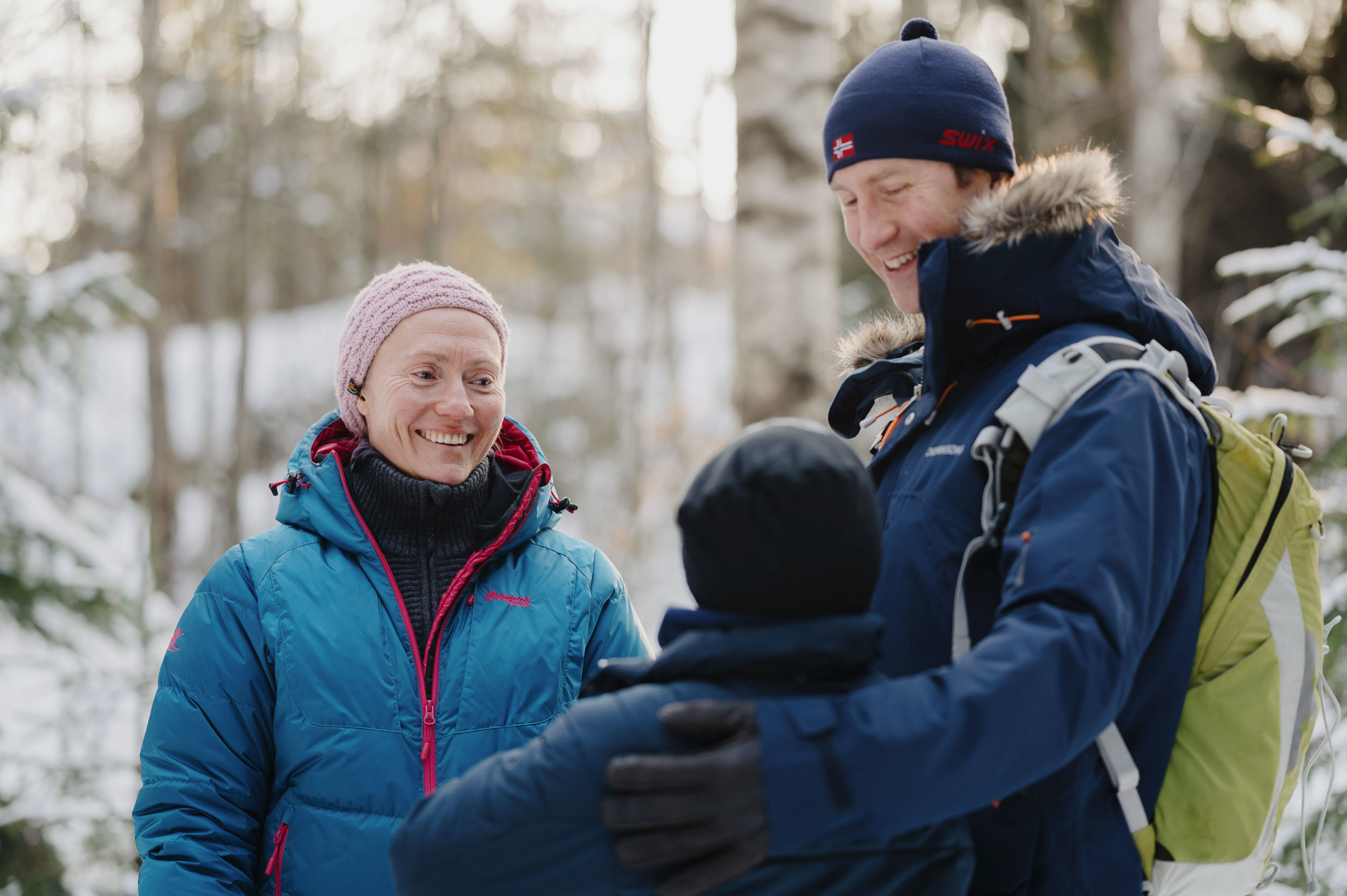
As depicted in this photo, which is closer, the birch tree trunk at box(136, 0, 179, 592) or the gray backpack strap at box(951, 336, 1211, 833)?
the gray backpack strap at box(951, 336, 1211, 833)

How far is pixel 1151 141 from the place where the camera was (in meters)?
7.29

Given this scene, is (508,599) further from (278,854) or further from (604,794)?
(604,794)

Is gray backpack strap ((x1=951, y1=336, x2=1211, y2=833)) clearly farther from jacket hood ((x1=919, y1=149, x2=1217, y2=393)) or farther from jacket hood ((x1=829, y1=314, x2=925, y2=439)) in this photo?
jacket hood ((x1=829, y1=314, x2=925, y2=439))

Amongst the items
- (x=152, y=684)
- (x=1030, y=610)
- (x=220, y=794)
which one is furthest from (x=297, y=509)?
(x=152, y=684)

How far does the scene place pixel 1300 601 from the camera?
58.1 inches

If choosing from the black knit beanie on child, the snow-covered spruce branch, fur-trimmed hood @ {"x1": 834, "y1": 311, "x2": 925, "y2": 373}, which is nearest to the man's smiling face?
fur-trimmed hood @ {"x1": 834, "y1": 311, "x2": 925, "y2": 373}

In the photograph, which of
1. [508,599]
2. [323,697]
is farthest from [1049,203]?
[323,697]

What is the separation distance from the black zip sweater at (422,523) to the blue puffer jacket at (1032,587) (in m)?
0.92

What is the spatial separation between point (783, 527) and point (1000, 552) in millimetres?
403

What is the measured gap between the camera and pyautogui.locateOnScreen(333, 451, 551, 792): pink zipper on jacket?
1980 millimetres

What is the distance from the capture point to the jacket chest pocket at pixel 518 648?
2043 millimetres

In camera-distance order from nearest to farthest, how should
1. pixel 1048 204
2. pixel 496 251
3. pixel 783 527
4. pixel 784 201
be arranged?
pixel 783 527 < pixel 1048 204 < pixel 784 201 < pixel 496 251

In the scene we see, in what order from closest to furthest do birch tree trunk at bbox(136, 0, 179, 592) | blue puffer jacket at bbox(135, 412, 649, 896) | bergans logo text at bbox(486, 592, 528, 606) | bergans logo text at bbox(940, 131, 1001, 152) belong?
bergans logo text at bbox(940, 131, 1001, 152) < blue puffer jacket at bbox(135, 412, 649, 896) < bergans logo text at bbox(486, 592, 528, 606) < birch tree trunk at bbox(136, 0, 179, 592)

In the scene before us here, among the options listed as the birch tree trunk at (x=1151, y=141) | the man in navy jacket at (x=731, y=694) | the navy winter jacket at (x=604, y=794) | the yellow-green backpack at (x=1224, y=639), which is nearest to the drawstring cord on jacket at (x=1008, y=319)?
the yellow-green backpack at (x=1224, y=639)
